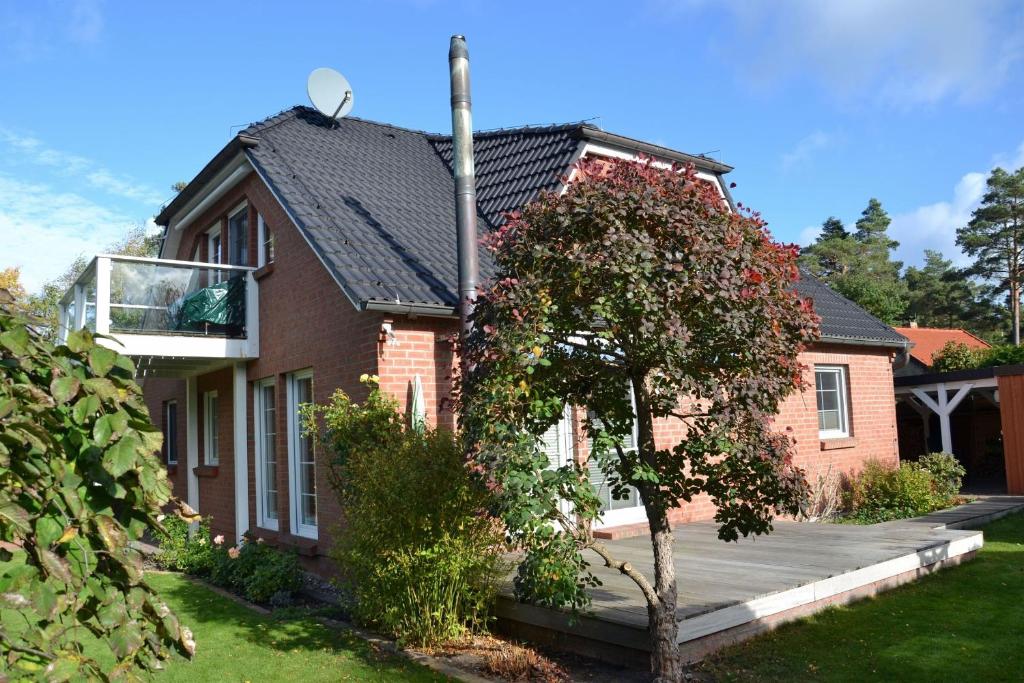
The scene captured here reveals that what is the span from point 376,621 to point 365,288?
3388 millimetres

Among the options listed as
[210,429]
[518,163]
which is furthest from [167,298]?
[518,163]

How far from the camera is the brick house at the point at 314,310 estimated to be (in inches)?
359

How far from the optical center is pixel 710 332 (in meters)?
5.20

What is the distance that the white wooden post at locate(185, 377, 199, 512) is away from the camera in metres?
13.9

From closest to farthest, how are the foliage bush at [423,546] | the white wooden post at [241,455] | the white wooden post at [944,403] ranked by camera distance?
1. the foliage bush at [423,546]
2. the white wooden post at [241,455]
3. the white wooden post at [944,403]

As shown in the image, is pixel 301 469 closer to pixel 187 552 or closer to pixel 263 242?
pixel 187 552

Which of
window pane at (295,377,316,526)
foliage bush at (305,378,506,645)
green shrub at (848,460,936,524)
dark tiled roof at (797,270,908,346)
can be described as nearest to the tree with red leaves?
foliage bush at (305,378,506,645)

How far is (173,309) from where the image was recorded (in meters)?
11.2

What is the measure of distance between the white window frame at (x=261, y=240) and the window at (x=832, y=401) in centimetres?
951

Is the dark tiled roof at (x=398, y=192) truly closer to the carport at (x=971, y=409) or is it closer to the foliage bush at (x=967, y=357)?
the carport at (x=971, y=409)

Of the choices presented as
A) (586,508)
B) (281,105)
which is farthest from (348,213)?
(586,508)

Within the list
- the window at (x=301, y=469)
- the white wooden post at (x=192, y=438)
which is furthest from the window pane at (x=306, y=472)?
the white wooden post at (x=192, y=438)

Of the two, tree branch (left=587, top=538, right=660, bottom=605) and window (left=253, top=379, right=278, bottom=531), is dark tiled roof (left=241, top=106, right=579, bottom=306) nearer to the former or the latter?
window (left=253, top=379, right=278, bottom=531)

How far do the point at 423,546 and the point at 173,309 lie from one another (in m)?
6.60
